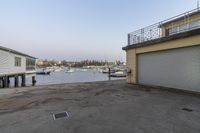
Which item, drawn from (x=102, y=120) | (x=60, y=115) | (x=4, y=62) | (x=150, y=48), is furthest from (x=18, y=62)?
(x=102, y=120)

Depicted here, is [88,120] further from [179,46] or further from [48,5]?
[48,5]

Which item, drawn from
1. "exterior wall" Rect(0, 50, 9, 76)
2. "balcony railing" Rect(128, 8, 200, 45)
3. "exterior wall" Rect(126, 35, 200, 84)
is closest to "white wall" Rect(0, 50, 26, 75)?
"exterior wall" Rect(0, 50, 9, 76)

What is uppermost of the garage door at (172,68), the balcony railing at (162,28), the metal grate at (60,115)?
Result: the balcony railing at (162,28)

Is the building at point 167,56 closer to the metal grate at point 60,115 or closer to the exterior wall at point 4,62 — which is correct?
the metal grate at point 60,115

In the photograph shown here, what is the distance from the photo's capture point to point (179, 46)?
26.4 ft

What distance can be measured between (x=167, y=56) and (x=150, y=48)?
1.44 metres

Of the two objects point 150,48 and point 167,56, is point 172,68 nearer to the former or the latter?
point 167,56

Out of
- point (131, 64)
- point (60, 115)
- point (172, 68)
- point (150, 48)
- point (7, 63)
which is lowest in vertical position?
point (60, 115)

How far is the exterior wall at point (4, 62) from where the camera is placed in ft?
52.6

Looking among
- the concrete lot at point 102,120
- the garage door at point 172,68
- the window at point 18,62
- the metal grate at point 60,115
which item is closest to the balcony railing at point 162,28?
the garage door at point 172,68

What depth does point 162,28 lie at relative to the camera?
12.0 m

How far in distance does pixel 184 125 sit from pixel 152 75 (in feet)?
22.6

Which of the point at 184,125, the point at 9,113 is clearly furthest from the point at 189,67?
the point at 9,113

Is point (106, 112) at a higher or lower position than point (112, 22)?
lower
